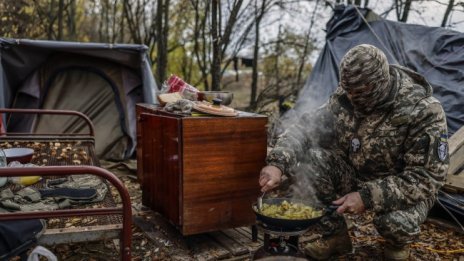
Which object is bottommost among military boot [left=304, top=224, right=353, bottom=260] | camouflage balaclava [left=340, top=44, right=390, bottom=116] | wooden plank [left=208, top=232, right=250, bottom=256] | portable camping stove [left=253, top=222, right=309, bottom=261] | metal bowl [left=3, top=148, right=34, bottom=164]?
wooden plank [left=208, top=232, right=250, bottom=256]

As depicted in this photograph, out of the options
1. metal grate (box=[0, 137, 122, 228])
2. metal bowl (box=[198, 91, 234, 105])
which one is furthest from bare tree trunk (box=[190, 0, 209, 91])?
metal bowl (box=[198, 91, 234, 105])

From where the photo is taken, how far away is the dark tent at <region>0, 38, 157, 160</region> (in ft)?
18.8

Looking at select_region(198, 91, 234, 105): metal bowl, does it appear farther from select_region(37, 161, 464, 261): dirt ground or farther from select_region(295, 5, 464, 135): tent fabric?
select_region(295, 5, 464, 135): tent fabric

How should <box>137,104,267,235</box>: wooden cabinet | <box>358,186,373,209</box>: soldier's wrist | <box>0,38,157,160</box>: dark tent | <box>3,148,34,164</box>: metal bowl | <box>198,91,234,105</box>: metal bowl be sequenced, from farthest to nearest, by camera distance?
<box>0,38,157,160</box>: dark tent < <box>198,91,234,105</box>: metal bowl < <box>3,148,34,164</box>: metal bowl < <box>137,104,267,235</box>: wooden cabinet < <box>358,186,373,209</box>: soldier's wrist

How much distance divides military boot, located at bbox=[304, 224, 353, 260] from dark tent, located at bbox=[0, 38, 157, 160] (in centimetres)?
339

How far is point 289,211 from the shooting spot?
2.71 meters

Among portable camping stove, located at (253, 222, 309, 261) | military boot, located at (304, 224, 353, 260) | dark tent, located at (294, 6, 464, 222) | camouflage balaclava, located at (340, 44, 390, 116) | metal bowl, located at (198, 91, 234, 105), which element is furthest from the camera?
dark tent, located at (294, 6, 464, 222)

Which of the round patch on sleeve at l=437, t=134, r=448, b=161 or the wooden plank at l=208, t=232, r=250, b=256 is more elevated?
the round patch on sleeve at l=437, t=134, r=448, b=161

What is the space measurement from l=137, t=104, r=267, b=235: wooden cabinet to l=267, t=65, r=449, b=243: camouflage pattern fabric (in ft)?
0.76

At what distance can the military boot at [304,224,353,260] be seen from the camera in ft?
10.3

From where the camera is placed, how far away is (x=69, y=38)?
16234mm

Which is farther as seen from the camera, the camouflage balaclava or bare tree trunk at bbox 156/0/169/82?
bare tree trunk at bbox 156/0/169/82

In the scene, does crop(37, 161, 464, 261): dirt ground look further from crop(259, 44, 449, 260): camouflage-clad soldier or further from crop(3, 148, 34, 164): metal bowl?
crop(3, 148, 34, 164): metal bowl

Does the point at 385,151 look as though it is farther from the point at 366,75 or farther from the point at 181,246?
the point at 181,246
